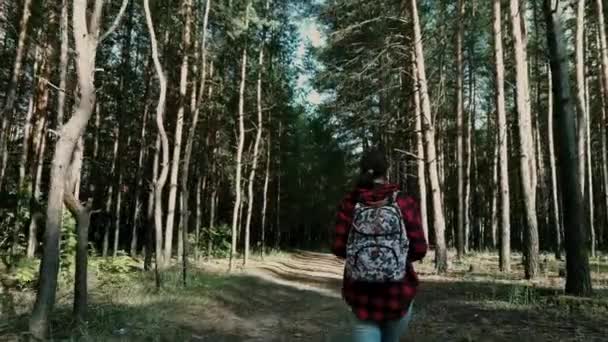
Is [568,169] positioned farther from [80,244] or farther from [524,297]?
[80,244]

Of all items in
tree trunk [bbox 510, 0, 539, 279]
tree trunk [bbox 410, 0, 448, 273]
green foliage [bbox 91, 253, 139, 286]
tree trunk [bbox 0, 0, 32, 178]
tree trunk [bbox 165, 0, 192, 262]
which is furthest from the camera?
tree trunk [bbox 410, 0, 448, 273]

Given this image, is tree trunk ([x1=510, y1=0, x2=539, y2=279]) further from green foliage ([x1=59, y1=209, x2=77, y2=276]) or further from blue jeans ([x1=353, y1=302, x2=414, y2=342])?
green foliage ([x1=59, y1=209, x2=77, y2=276])

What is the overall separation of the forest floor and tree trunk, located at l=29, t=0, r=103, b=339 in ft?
1.40

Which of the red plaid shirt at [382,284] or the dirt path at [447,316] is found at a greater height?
the red plaid shirt at [382,284]

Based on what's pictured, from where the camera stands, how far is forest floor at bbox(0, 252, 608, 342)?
6883 millimetres

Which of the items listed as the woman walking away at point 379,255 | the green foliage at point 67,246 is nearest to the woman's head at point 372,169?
the woman walking away at point 379,255

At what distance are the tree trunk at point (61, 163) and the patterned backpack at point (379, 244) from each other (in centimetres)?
451

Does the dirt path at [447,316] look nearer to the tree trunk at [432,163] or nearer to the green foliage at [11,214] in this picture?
the tree trunk at [432,163]

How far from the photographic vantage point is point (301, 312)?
977cm

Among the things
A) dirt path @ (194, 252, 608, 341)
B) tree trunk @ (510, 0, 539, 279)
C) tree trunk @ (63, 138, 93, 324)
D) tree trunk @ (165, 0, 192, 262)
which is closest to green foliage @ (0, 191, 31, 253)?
tree trunk @ (165, 0, 192, 262)

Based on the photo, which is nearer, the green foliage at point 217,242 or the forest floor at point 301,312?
the forest floor at point 301,312

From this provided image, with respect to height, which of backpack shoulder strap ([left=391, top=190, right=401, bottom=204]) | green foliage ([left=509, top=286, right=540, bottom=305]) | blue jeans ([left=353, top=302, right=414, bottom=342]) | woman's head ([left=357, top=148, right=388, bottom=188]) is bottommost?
green foliage ([left=509, top=286, right=540, bottom=305])

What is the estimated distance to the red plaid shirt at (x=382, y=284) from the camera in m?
3.03

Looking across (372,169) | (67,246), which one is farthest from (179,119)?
(372,169)
